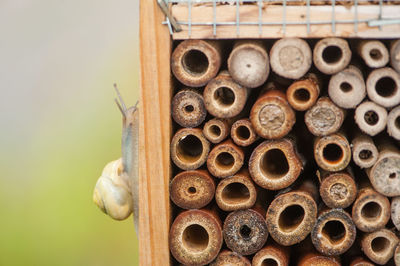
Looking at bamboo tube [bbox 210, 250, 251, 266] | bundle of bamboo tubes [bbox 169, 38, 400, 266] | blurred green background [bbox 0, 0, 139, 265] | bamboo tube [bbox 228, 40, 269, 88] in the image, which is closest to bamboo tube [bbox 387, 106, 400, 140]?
bundle of bamboo tubes [bbox 169, 38, 400, 266]

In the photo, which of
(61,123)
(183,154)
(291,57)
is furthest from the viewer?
(61,123)

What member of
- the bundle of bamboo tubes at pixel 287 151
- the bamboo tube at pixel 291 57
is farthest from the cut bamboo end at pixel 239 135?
the bamboo tube at pixel 291 57

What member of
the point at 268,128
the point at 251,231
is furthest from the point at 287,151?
the point at 251,231

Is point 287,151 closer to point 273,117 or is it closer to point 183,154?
point 273,117

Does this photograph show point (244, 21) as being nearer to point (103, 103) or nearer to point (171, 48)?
point (171, 48)

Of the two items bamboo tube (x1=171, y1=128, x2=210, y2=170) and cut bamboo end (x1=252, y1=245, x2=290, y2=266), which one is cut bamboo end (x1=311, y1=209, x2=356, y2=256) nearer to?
cut bamboo end (x1=252, y1=245, x2=290, y2=266)

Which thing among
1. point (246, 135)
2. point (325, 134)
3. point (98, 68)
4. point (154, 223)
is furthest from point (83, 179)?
point (325, 134)

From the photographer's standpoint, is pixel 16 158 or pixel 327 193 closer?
pixel 327 193

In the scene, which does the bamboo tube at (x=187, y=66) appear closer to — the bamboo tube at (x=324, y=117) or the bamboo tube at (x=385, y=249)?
the bamboo tube at (x=324, y=117)
